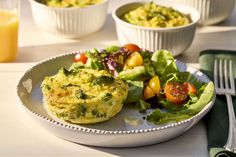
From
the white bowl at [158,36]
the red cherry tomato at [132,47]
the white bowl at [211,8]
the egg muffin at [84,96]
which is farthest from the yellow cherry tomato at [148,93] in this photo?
the white bowl at [211,8]

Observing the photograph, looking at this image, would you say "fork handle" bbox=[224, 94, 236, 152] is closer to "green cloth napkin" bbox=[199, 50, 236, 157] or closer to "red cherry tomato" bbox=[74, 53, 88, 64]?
"green cloth napkin" bbox=[199, 50, 236, 157]

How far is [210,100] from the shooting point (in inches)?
73.3

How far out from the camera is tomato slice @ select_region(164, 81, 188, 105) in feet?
6.25

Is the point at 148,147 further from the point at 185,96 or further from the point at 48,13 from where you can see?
the point at 48,13

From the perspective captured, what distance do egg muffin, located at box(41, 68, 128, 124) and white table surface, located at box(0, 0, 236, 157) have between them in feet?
0.30

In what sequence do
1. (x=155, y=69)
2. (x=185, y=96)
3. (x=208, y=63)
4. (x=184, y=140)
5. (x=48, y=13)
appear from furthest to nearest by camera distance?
(x=48, y=13) < (x=208, y=63) < (x=155, y=69) < (x=185, y=96) < (x=184, y=140)

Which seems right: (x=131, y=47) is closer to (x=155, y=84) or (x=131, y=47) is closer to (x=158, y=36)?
(x=158, y=36)

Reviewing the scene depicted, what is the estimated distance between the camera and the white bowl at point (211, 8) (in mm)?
2615

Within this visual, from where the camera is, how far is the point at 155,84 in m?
1.97

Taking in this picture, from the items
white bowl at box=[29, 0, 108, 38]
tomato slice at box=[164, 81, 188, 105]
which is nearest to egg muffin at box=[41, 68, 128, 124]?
tomato slice at box=[164, 81, 188, 105]

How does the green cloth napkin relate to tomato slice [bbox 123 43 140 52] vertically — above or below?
below

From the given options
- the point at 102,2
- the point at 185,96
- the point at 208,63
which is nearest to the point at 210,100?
the point at 185,96

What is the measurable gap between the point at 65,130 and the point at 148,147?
258 millimetres

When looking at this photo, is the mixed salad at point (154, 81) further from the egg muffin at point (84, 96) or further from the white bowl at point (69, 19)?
the white bowl at point (69, 19)
